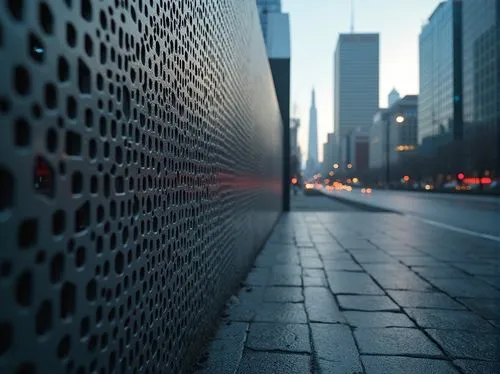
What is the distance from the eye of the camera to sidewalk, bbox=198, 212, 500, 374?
276 centimetres

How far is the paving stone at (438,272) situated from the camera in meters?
5.41

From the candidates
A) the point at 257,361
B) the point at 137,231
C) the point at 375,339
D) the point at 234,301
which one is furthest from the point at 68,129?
the point at 234,301

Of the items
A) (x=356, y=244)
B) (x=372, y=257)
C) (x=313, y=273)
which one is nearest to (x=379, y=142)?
(x=356, y=244)

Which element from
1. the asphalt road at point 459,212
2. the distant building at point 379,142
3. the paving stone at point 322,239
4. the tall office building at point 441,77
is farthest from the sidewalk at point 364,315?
the distant building at point 379,142

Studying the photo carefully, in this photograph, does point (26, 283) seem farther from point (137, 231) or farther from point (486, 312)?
point (486, 312)

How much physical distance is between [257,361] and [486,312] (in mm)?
2460

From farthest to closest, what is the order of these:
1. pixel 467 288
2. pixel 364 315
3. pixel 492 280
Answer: pixel 492 280, pixel 467 288, pixel 364 315

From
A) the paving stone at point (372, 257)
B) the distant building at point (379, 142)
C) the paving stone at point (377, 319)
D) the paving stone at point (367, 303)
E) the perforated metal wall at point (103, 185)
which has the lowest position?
the paving stone at point (372, 257)

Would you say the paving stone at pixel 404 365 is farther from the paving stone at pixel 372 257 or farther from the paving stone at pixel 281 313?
the paving stone at pixel 372 257

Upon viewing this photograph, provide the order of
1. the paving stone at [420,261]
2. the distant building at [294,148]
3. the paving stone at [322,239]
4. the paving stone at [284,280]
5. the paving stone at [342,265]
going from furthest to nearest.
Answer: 1. the distant building at [294,148]
2. the paving stone at [322,239]
3. the paving stone at [420,261]
4. the paving stone at [342,265]
5. the paving stone at [284,280]

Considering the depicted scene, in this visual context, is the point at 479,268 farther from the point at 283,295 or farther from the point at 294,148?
the point at 294,148

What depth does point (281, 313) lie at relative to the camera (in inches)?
150

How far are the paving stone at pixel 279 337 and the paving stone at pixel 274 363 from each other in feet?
0.34

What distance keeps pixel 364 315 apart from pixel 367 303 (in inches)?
16.4
